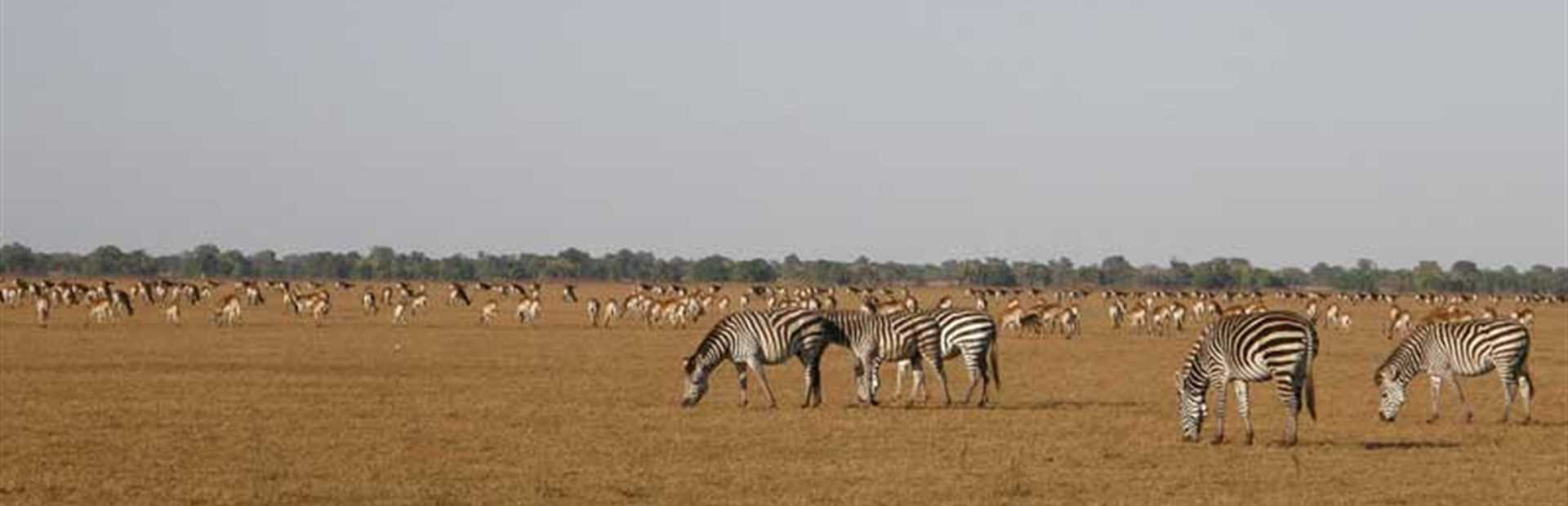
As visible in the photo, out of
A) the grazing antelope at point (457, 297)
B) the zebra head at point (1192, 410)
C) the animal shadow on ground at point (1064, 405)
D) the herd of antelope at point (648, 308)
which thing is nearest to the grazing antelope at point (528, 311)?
the herd of antelope at point (648, 308)

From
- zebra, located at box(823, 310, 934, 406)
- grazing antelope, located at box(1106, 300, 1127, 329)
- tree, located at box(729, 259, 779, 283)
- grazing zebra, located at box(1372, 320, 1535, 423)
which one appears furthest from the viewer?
tree, located at box(729, 259, 779, 283)

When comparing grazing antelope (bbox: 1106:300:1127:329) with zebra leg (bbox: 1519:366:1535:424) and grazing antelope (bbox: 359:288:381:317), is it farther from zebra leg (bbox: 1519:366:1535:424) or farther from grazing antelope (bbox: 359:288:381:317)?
zebra leg (bbox: 1519:366:1535:424)

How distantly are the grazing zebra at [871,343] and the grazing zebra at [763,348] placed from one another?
0.35 metres

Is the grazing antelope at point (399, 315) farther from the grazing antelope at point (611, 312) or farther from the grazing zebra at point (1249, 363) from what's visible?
the grazing zebra at point (1249, 363)

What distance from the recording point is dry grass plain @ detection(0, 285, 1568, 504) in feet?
56.7

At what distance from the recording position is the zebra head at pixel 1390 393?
25234 mm

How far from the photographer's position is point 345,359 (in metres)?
38.8

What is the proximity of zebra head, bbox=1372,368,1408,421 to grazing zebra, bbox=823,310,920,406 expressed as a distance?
19.9 ft

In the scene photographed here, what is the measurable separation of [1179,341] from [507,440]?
120ft

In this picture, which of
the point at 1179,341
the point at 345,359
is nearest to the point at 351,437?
the point at 345,359

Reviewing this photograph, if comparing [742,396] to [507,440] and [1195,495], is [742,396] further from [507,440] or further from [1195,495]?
[1195,495]

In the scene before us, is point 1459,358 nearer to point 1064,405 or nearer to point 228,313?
point 1064,405

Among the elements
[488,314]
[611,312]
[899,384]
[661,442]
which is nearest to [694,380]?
[899,384]

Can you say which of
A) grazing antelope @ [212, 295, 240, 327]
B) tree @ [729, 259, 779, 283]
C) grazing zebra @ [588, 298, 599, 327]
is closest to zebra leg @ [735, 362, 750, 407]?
grazing antelope @ [212, 295, 240, 327]
